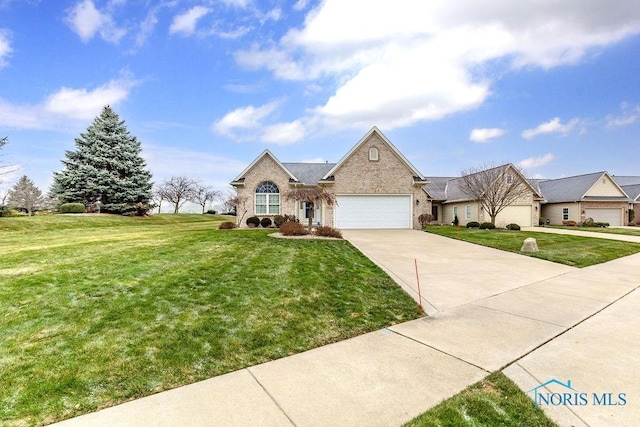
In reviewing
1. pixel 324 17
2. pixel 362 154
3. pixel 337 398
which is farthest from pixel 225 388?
pixel 362 154

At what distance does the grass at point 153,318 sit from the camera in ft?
10.4

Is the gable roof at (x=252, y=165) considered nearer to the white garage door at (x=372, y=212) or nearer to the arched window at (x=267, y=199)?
the arched window at (x=267, y=199)

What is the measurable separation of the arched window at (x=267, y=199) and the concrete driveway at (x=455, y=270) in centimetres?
1143

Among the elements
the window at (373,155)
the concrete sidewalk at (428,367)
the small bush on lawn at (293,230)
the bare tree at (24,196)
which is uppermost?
the window at (373,155)

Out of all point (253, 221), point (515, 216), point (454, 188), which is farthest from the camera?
point (454, 188)

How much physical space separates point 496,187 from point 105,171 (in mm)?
37233

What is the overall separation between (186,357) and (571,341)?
5.05 m

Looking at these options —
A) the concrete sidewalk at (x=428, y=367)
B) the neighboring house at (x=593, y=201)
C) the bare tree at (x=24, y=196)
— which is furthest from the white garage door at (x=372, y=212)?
the bare tree at (x=24, y=196)

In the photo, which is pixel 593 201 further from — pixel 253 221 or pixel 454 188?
pixel 253 221

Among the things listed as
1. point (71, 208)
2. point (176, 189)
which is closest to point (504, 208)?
point (71, 208)

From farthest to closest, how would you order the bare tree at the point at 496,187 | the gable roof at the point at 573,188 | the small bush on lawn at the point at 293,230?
the gable roof at the point at 573,188, the bare tree at the point at 496,187, the small bush on lawn at the point at 293,230

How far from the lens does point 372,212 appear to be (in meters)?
22.4

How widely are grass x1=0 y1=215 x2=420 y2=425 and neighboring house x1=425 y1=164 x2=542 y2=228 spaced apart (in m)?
23.3

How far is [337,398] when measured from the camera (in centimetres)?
295
